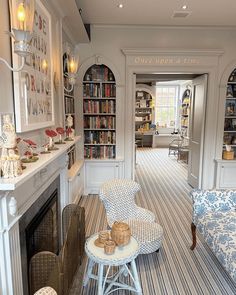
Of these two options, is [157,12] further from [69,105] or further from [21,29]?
[21,29]

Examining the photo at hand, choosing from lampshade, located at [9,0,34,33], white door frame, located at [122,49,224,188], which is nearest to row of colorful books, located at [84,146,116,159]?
white door frame, located at [122,49,224,188]

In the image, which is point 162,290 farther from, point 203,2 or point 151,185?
point 203,2

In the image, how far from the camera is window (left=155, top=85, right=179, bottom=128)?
1142cm

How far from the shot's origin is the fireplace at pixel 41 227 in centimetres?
179

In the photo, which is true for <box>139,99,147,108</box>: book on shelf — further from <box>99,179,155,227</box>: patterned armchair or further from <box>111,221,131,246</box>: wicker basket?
<box>111,221,131,246</box>: wicker basket

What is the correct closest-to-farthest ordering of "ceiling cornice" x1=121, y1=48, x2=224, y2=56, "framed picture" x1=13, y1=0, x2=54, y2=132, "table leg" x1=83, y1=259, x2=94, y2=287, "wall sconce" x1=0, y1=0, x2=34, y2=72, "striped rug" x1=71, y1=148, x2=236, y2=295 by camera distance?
1. "wall sconce" x1=0, y1=0, x2=34, y2=72
2. "framed picture" x1=13, y1=0, x2=54, y2=132
3. "table leg" x1=83, y1=259, x2=94, y2=287
4. "striped rug" x1=71, y1=148, x2=236, y2=295
5. "ceiling cornice" x1=121, y1=48, x2=224, y2=56

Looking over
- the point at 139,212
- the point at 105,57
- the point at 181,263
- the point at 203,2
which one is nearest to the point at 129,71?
the point at 105,57

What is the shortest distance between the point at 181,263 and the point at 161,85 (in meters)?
9.74

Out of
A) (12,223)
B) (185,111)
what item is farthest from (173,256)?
(185,111)

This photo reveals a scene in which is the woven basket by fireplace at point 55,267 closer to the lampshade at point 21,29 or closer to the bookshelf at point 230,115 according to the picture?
the lampshade at point 21,29

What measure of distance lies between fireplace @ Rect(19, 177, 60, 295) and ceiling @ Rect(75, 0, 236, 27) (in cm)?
261

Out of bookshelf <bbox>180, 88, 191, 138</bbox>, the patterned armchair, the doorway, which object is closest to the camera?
the patterned armchair

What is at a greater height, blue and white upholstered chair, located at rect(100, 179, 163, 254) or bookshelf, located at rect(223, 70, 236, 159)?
A: bookshelf, located at rect(223, 70, 236, 159)

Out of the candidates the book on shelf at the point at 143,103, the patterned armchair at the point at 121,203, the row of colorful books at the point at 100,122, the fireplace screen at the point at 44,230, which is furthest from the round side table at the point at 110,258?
the book on shelf at the point at 143,103
